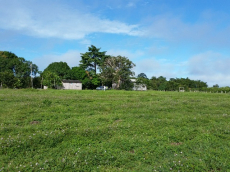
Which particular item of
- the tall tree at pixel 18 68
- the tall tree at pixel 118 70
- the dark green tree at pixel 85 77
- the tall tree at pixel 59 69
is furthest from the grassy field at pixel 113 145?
the tall tree at pixel 59 69

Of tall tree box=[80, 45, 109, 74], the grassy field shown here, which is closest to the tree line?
tall tree box=[80, 45, 109, 74]

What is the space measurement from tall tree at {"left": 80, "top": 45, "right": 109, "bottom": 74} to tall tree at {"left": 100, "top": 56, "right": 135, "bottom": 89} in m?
9.65

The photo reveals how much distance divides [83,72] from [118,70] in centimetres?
1866

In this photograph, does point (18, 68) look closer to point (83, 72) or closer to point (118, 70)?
point (83, 72)

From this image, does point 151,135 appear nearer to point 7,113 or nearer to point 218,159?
point 218,159

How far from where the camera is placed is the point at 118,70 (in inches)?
1922

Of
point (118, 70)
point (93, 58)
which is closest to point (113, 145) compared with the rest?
point (118, 70)

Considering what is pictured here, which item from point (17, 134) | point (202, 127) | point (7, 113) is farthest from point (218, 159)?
point (7, 113)

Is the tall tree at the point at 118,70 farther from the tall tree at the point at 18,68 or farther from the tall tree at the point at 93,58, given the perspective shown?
the tall tree at the point at 18,68

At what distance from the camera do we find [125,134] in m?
6.75

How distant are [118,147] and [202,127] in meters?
4.14

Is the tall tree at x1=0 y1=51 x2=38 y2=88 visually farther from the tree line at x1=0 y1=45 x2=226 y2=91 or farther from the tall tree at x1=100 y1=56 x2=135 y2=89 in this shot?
the tall tree at x1=100 y1=56 x2=135 y2=89

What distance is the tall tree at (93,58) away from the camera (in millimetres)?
58781

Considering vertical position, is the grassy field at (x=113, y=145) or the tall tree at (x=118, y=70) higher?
the tall tree at (x=118, y=70)
